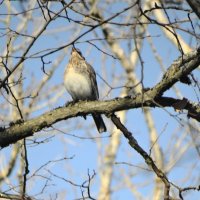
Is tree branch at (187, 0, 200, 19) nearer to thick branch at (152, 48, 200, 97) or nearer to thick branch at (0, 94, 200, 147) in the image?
thick branch at (152, 48, 200, 97)

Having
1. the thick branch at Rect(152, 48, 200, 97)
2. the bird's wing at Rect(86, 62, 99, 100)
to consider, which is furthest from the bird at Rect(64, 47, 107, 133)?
the thick branch at Rect(152, 48, 200, 97)

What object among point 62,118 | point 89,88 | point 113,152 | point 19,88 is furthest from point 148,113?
point 62,118

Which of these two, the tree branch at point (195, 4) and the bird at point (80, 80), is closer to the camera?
the tree branch at point (195, 4)

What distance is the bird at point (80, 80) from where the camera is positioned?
21.3 feet

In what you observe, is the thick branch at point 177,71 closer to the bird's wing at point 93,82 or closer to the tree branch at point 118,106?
the tree branch at point 118,106

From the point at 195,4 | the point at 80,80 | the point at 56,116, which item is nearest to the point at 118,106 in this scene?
the point at 56,116

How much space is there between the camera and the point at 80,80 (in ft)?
21.4

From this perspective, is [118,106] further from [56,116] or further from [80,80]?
[80,80]

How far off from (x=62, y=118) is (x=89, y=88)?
2276 mm

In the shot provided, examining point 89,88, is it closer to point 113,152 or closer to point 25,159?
point 25,159

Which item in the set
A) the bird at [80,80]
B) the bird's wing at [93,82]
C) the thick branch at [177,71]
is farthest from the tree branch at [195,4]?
the bird's wing at [93,82]

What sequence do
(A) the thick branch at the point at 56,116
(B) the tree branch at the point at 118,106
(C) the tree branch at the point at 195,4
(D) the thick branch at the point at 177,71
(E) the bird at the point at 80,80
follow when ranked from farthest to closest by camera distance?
(E) the bird at the point at 80,80
(A) the thick branch at the point at 56,116
(B) the tree branch at the point at 118,106
(D) the thick branch at the point at 177,71
(C) the tree branch at the point at 195,4

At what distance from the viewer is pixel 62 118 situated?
4.30 m

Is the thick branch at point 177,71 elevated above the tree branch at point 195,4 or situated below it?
above
